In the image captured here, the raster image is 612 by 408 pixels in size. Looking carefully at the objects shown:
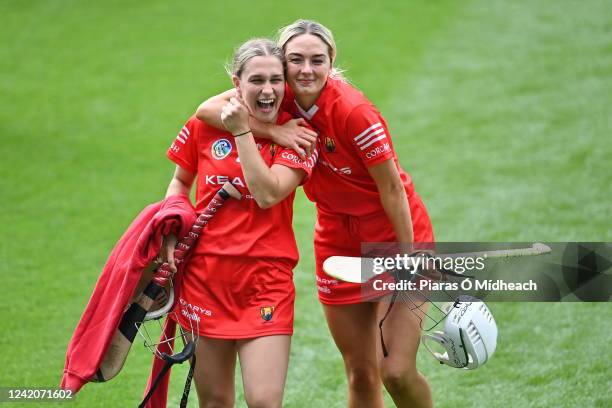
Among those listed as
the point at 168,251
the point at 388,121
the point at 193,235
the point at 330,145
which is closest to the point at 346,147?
the point at 330,145

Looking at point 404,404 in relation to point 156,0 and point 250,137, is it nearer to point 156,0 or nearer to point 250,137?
point 250,137

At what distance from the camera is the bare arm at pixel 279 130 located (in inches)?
157

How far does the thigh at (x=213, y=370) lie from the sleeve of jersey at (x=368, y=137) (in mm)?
936

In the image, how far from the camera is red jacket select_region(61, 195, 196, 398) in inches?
154

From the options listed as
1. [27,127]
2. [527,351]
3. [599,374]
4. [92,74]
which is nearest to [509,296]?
[527,351]

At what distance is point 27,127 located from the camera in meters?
9.88

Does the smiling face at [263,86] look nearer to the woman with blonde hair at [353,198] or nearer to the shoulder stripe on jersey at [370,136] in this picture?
the woman with blonde hair at [353,198]

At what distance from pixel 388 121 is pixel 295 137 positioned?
6033 millimetres

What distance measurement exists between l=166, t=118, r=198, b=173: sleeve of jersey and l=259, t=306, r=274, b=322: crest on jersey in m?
0.70

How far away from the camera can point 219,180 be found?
4039 millimetres

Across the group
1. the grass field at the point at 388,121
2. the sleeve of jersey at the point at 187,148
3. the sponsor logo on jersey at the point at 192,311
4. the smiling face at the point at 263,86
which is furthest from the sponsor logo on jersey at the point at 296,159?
the grass field at the point at 388,121

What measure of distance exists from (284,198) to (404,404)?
1109 mm

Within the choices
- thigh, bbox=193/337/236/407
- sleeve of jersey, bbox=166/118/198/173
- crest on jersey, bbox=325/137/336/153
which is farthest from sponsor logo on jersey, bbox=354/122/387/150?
thigh, bbox=193/337/236/407

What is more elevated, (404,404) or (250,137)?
(250,137)
